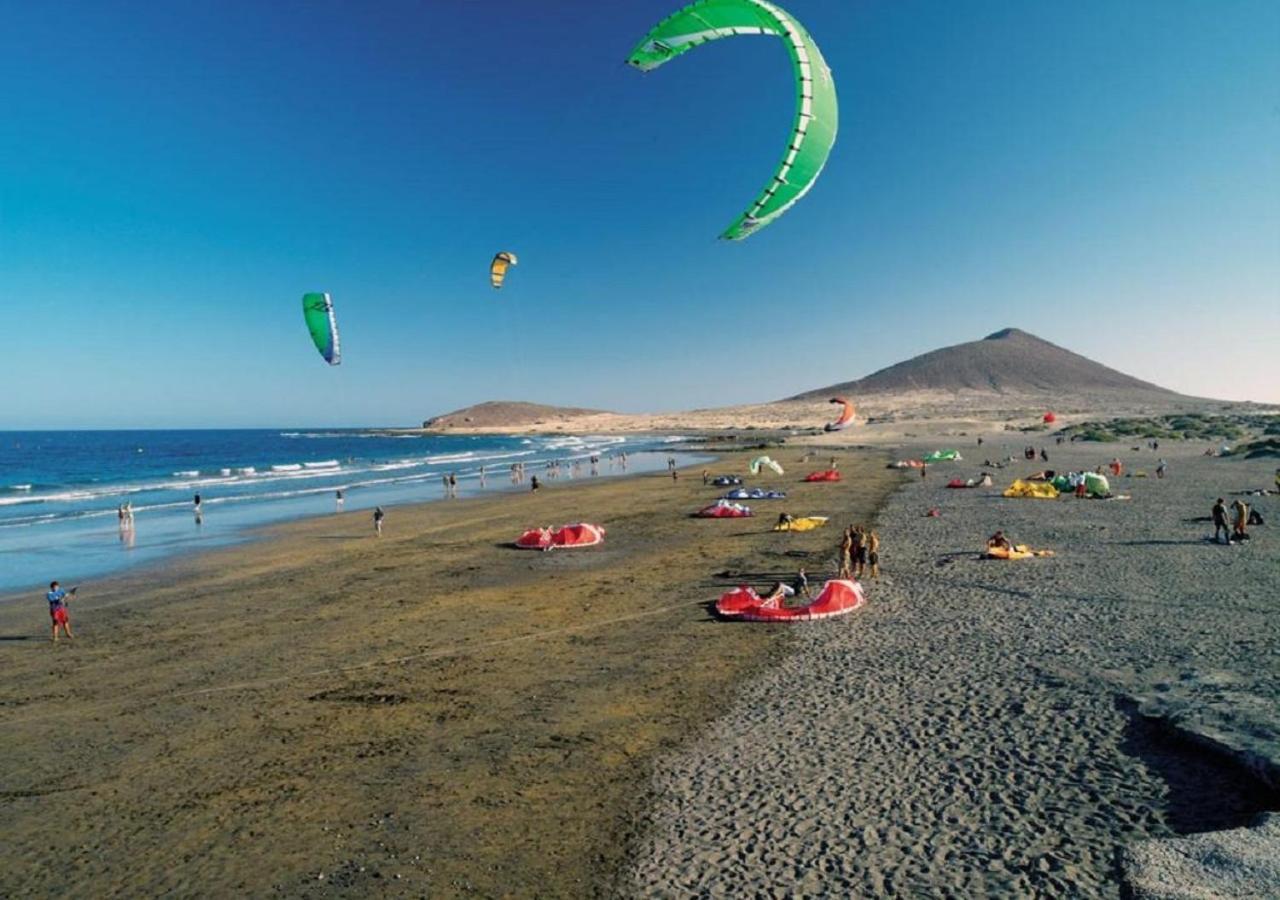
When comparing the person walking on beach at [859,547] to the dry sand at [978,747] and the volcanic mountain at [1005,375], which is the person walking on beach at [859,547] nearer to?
the dry sand at [978,747]

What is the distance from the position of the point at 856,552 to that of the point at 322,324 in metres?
20.8

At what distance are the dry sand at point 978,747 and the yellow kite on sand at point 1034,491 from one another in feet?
35.5

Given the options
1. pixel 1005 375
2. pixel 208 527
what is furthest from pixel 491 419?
pixel 208 527

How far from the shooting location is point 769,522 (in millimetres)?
21781

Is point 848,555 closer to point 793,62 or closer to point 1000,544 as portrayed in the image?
point 1000,544

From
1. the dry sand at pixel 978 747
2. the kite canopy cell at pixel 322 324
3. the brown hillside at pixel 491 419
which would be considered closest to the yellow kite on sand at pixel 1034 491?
the dry sand at pixel 978 747

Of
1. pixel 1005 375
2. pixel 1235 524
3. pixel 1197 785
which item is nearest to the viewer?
pixel 1197 785

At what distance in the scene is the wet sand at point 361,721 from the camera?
571 cm

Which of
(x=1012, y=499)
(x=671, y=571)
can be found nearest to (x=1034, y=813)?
(x=671, y=571)

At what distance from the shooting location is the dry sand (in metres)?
5.24

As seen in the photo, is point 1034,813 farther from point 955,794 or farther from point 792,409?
point 792,409

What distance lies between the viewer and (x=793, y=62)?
11273 millimetres

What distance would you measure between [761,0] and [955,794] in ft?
38.0

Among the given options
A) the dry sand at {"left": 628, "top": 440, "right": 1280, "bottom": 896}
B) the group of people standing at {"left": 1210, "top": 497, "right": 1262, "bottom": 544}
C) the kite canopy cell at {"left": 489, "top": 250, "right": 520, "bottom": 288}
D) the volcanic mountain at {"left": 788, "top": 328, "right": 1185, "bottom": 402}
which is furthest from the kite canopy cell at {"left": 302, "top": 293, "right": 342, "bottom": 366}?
the volcanic mountain at {"left": 788, "top": 328, "right": 1185, "bottom": 402}
